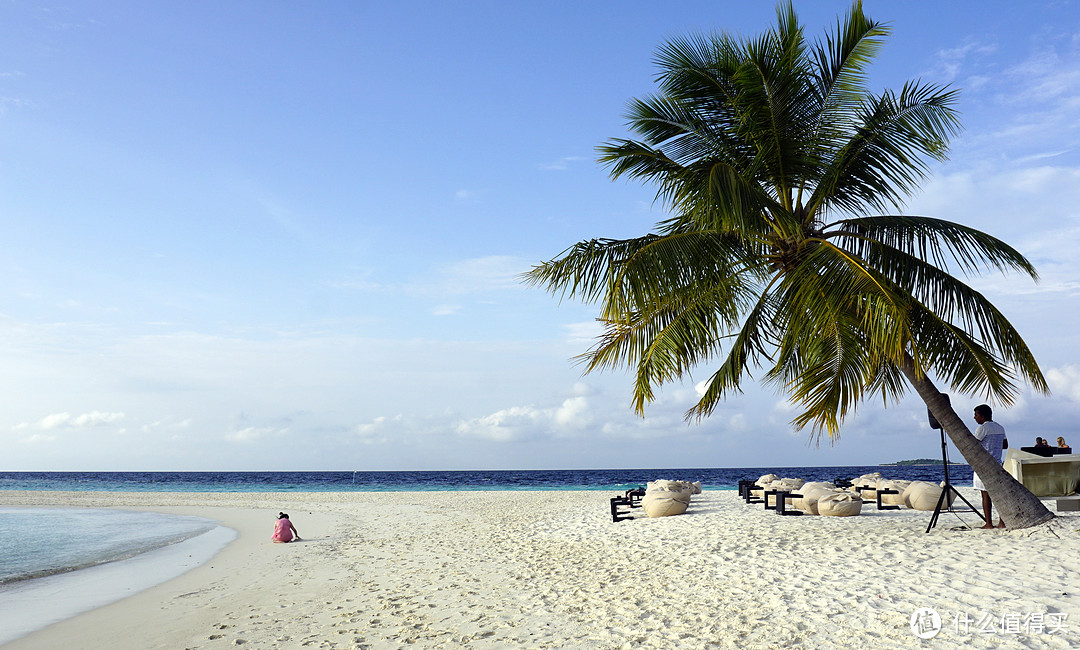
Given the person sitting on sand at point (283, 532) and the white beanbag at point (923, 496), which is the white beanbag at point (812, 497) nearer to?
the white beanbag at point (923, 496)

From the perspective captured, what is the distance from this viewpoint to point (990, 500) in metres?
9.24

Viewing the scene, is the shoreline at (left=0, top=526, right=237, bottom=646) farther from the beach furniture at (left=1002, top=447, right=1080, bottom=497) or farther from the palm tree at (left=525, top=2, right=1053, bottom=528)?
the beach furniture at (left=1002, top=447, right=1080, bottom=497)

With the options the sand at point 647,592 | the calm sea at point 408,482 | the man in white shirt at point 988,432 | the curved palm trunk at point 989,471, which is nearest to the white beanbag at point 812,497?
the sand at point 647,592

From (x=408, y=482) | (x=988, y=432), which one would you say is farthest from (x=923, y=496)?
(x=408, y=482)

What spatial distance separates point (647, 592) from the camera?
6867mm

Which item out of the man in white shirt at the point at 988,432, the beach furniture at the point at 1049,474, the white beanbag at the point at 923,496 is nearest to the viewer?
the beach furniture at the point at 1049,474

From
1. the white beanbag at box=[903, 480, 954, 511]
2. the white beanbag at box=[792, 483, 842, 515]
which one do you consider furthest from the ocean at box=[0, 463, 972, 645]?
the white beanbag at box=[903, 480, 954, 511]

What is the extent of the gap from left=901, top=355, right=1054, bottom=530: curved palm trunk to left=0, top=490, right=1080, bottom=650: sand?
0.96ft

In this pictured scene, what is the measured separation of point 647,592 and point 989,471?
18.2 feet

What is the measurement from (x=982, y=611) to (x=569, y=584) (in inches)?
162

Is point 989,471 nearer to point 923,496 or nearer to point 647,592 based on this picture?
point 923,496

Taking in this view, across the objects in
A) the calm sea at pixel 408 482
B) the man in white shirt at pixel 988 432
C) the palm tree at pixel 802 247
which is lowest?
the calm sea at pixel 408 482

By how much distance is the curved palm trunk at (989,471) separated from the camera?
866 cm

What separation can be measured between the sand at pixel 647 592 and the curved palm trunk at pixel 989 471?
0.96 ft
